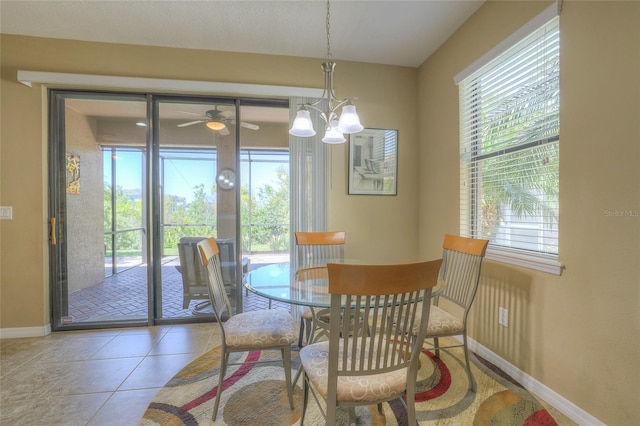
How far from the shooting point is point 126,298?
3041mm

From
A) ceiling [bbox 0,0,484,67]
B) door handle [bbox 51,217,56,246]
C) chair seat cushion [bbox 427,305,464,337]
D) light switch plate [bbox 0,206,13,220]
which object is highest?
ceiling [bbox 0,0,484,67]

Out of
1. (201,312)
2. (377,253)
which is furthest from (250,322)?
(377,253)

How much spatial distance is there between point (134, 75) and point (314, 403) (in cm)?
326

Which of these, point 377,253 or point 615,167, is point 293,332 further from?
point 615,167

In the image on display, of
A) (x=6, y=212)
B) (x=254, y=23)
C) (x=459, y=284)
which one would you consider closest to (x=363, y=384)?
(x=459, y=284)

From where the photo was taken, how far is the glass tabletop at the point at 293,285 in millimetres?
1392

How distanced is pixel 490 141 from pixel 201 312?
321 cm

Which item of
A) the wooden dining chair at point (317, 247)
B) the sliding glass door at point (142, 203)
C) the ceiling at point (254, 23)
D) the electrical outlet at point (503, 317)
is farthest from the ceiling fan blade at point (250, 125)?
the electrical outlet at point (503, 317)

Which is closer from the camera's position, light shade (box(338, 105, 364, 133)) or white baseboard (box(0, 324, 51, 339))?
light shade (box(338, 105, 364, 133))

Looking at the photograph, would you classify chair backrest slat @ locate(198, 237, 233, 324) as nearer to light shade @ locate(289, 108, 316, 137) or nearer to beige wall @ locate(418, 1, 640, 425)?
light shade @ locate(289, 108, 316, 137)

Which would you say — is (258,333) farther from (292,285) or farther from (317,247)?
(317,247)

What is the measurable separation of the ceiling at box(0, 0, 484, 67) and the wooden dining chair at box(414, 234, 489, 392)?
1.89 meters

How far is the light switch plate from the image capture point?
2576 mm

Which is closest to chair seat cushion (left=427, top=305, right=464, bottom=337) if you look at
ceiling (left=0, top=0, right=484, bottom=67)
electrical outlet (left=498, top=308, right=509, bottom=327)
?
electrical outlet (left=498, top=308, right=509, bottom=327)
